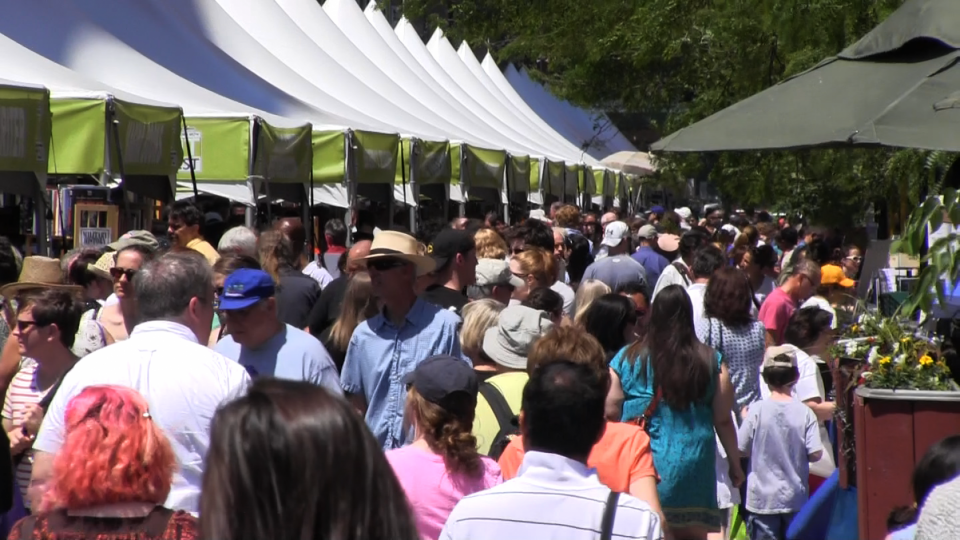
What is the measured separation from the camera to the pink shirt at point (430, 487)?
13.3ft

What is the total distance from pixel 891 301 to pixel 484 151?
894 cm

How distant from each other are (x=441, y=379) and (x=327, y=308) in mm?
3539

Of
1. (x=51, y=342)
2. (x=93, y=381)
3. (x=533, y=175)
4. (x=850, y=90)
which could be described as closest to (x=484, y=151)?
(x=533, y=175)

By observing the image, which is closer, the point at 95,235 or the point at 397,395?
the point at 397,395

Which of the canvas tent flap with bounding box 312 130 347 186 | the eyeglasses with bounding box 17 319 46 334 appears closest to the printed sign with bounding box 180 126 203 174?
the canvas tent flap with bounding box 312 130 347 186

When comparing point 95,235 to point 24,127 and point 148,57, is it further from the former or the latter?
point 148,57

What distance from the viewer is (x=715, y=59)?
17.3 metres

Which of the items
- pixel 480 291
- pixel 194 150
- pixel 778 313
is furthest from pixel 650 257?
pixel 480 291

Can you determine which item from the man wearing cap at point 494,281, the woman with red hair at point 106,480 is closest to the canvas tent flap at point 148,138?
the man wearing cap at point 494,281

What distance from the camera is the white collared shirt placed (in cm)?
405

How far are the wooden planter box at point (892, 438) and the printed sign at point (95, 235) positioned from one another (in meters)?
5.56

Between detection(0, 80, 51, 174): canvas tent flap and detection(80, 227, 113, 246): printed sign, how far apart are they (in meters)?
1.00

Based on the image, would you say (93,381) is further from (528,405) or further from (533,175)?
(533,175)

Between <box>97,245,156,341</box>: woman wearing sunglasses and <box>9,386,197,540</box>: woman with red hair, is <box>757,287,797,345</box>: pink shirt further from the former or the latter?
<box>9,386,197,540</box>: woman with red hair
